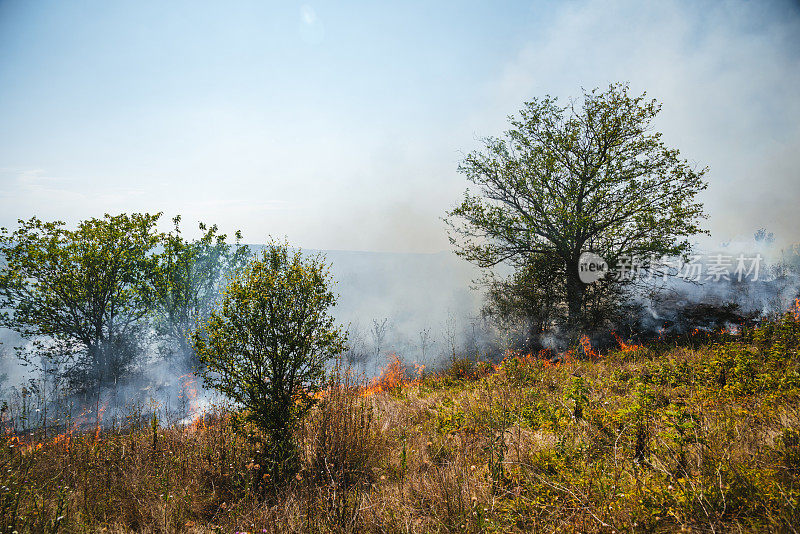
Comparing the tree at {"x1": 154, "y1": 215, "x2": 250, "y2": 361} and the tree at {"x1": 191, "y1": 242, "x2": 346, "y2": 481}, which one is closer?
the tree at {"x1": 191, "y1": 242, "x2": 346, "y2": 481}

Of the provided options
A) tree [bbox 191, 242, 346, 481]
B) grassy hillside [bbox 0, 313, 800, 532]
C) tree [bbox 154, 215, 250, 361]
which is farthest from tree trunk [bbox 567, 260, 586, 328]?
tree [bbox 154, 215, 250, 361]

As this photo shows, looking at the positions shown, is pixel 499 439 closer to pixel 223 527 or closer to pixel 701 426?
pixel 701 426

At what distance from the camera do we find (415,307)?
33.2m

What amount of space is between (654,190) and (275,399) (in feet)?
39.3

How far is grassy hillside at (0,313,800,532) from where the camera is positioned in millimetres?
2252

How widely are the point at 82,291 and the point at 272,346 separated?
479 inches

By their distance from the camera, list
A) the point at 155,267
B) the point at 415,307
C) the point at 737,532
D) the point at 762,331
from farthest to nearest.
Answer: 1. the point at 415,307
2. the point at 155,267
3. the point at 762,331
4. the point at 737,532

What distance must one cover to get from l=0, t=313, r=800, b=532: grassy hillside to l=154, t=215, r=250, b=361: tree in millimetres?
8296

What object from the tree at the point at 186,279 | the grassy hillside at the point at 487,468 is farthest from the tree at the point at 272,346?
the tree at the point at 186,279

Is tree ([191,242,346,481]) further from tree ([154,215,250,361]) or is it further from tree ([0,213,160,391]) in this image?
tree ([0,213,160,391])

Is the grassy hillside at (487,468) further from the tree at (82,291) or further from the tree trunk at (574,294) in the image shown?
the tree at (82,291)

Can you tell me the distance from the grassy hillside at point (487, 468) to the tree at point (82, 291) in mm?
8788

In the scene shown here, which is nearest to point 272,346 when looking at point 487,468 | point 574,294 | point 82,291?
point 487,468

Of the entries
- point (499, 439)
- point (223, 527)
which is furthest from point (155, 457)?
point (499, 439)
